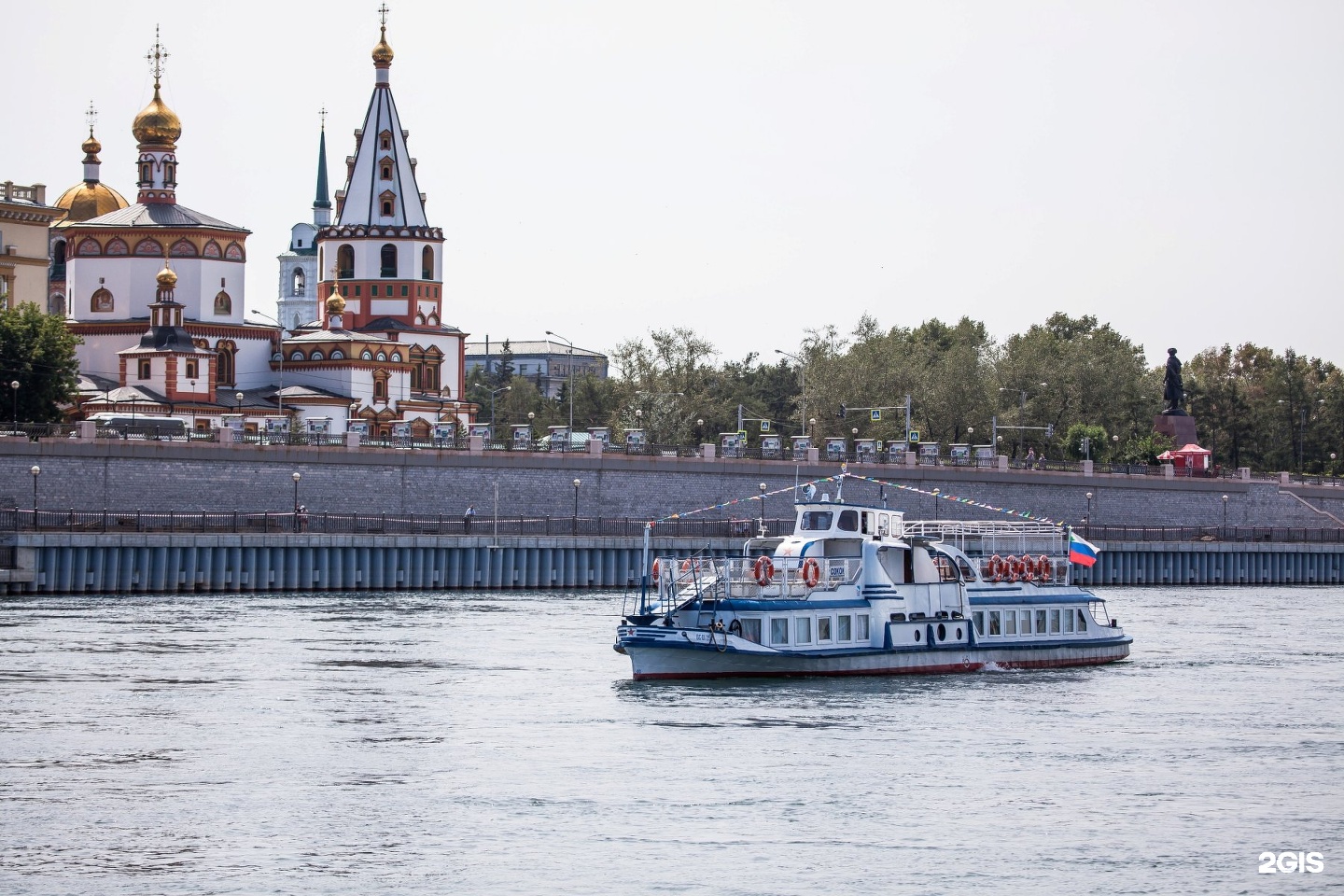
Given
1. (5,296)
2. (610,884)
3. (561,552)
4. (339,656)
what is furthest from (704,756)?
(5,296)

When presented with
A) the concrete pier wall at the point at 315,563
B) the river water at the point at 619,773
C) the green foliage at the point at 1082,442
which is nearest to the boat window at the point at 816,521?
the river water at the point at 619,773

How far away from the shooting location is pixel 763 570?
59625 millimetres

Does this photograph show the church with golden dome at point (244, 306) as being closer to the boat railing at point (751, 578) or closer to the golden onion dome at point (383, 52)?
the golden onion dome at point (383, 52)

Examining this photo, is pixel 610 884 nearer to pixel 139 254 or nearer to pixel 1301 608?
pixel 1301 608

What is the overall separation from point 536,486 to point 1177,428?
58866mm

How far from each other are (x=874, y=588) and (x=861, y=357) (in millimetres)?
100730

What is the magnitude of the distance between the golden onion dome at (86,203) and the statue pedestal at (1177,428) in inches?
2965

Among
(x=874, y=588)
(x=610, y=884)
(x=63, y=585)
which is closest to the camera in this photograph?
(x=610, y=884)

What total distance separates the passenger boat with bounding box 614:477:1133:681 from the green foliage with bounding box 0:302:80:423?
206 ft

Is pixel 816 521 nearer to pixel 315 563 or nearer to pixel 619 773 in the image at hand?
pixel 619 773

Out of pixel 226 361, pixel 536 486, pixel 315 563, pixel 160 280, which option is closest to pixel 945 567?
pixel 315 563

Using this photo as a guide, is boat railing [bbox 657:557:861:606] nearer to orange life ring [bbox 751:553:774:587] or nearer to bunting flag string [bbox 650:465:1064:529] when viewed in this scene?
orange life ring [bbox 751:553:774:587]

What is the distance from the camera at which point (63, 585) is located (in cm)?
8731

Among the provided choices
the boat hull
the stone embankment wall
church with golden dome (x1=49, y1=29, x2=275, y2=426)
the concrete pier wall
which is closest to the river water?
the boat hull
